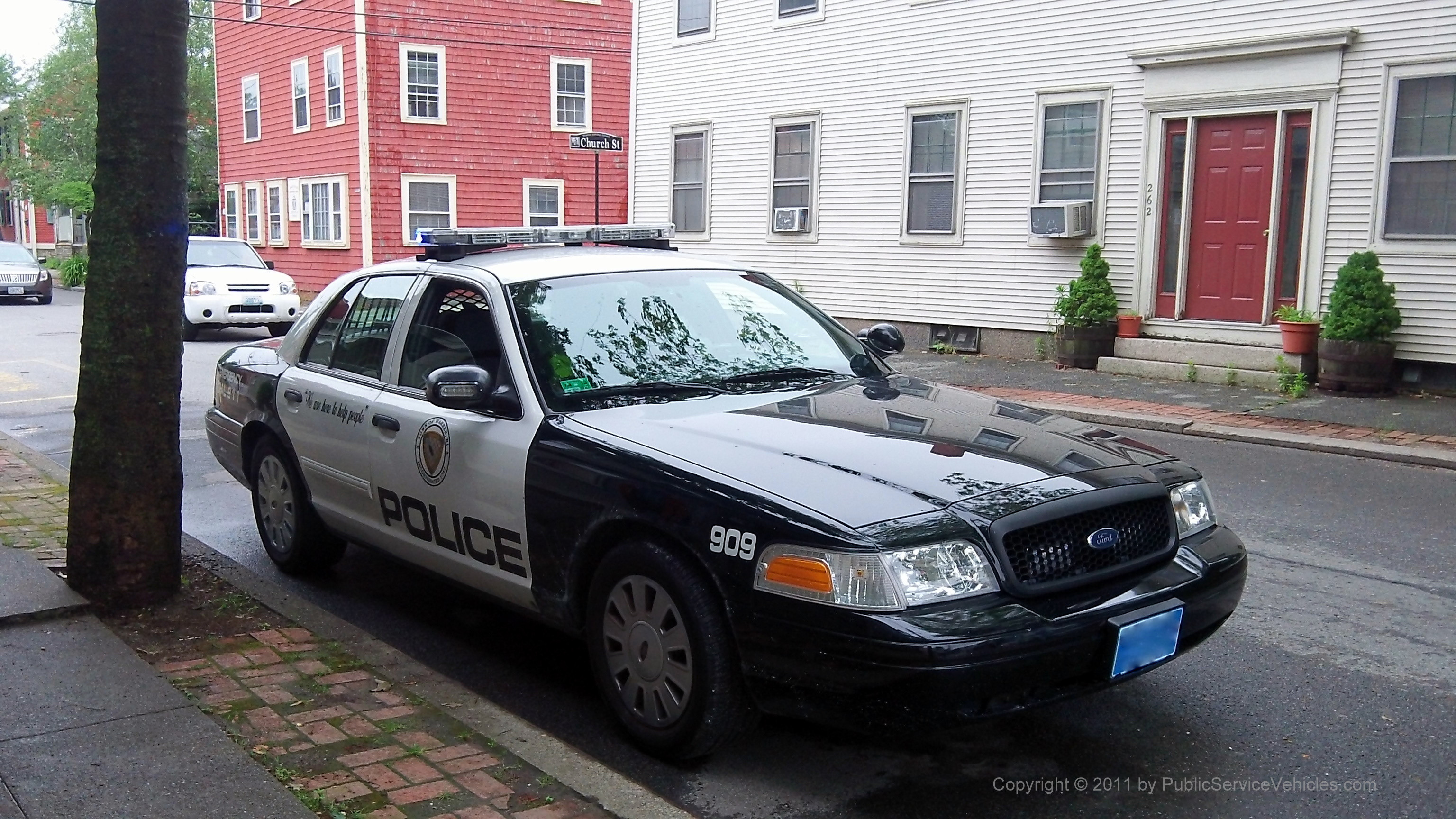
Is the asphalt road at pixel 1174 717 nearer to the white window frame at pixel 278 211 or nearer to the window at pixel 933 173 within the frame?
the window at pixel 933 173

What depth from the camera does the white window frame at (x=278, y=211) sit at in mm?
30688

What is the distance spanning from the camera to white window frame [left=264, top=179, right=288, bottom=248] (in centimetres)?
3069

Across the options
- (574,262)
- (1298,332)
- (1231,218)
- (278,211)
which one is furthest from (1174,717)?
(278,211)

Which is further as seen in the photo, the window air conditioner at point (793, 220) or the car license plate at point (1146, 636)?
the window air conditioner at point (793, 220)

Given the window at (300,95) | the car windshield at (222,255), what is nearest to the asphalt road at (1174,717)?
the car windshield at (222,255)

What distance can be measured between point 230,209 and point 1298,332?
2959 centimetres

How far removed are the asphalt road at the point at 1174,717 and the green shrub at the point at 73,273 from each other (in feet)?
114

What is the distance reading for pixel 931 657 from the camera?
3.23 m

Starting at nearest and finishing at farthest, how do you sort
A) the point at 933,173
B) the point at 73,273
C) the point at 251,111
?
the point at 933,173
the point at 251,111
the point at 73,273

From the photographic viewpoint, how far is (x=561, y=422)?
428cm

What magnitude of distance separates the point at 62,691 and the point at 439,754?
1.39 metres

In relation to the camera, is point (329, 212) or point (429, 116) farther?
point (329, 212)

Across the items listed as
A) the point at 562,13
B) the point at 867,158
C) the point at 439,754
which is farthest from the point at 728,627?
the point at 562,13

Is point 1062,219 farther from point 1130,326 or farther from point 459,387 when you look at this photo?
point 459,387
